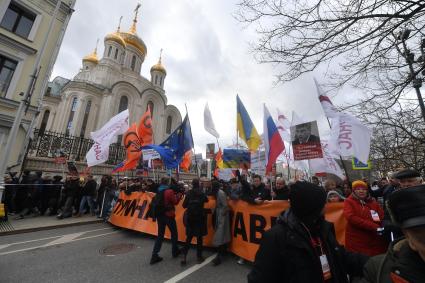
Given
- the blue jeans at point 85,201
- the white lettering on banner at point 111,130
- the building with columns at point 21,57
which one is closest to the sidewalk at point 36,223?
the blue jeans at point 85,201

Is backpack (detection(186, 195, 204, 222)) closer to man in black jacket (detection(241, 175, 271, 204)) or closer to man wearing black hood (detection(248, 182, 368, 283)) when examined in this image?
man in black jacket (detection(241, 175, 271, 204))

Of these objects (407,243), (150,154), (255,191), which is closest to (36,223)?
(150,154)

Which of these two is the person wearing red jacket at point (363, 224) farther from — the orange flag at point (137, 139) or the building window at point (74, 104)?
the building window at point (74, 104)

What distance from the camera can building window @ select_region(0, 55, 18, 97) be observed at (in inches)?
500

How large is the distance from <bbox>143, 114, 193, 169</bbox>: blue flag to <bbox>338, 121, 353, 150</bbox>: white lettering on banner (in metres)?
5.02

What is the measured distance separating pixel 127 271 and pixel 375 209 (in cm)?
452

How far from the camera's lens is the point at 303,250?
Answer: 5.41 ft

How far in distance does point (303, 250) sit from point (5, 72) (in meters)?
16.8

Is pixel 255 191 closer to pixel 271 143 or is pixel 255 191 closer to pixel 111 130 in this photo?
pixel 271 143

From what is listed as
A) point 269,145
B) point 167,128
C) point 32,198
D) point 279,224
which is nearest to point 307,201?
point 279,224

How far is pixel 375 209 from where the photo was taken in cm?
356

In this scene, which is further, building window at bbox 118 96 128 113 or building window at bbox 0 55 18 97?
building window at bbox 118 96 128 113

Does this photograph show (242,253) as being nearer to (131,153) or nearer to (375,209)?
(375,209)

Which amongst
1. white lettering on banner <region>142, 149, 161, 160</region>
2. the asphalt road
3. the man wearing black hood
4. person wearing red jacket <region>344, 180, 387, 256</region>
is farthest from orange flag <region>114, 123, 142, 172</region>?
the man wearing black hood
